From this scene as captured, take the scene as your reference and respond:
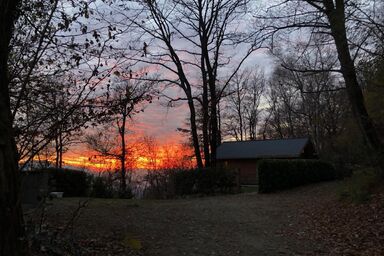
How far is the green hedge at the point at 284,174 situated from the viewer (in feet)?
65.7

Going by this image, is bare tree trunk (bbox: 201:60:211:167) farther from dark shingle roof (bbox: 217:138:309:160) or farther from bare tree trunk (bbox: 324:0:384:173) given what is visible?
bare tree trunk (bbox: 324:0:384:173)

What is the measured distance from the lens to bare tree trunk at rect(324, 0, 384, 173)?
10.8m

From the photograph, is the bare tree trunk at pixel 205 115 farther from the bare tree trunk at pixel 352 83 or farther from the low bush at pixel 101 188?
the bare tree trunk at pixel 352 83

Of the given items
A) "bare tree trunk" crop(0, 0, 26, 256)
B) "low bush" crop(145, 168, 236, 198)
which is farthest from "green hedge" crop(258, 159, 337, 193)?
"bare tree trunk" crop(0, 0, 26, 256)

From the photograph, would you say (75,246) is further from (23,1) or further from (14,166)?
(23,1)

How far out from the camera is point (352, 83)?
1311 cm

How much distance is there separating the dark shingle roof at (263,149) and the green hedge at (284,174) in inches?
563

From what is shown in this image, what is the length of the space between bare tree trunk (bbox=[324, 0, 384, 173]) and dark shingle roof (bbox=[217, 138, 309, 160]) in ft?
78.6

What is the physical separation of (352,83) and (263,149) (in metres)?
27.2

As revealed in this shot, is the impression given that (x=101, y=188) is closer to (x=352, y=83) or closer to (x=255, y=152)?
(x=352, y=83)

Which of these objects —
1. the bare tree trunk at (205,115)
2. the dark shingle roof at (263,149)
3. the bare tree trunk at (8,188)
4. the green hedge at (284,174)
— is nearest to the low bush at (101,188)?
the bare tree trunk at (205,115)

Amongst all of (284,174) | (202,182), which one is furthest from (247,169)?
(284,174)

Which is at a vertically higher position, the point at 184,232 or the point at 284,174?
the point at 284,174

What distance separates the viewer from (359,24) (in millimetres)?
9961
